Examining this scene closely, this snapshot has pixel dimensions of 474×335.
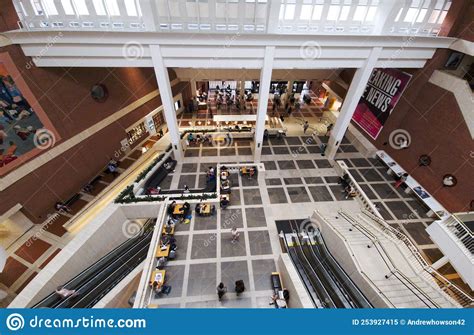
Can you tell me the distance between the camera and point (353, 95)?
15.0 metres

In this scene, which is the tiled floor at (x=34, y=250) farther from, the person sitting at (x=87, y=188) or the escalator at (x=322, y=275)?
the escalator at (x=322, y=275)

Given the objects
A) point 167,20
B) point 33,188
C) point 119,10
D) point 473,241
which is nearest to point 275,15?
point 167,20

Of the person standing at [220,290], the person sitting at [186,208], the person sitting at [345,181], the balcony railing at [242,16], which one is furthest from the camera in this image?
the person sitting at [345,181]

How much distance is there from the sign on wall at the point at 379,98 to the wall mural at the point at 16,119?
2449cm

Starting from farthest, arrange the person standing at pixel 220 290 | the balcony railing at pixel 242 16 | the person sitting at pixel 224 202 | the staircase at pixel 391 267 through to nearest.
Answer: the person sitting at pixel 224 202, the balcony railing at pixel 242 16, the person standing at pixel 220 290, the staircase at pixel 391 267

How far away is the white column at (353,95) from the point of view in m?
13.7

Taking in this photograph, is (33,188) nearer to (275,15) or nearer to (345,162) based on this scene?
(275,15)

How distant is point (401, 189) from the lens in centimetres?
1546

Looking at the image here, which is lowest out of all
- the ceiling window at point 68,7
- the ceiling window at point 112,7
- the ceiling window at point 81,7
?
the ceiling window at point 68,7

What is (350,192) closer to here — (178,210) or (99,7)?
(178,210)

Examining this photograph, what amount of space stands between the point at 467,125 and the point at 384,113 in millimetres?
5489

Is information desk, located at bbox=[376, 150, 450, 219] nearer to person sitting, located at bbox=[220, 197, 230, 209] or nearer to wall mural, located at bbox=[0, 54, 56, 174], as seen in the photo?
person sitting, located at bbox=[220, 197, 230, 209]

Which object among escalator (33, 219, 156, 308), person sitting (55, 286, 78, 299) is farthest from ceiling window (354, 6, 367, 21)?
person sitting (55, 286, 78, 299)

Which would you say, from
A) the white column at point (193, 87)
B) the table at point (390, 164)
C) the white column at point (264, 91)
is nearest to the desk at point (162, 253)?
the white column at point (264, 91)
